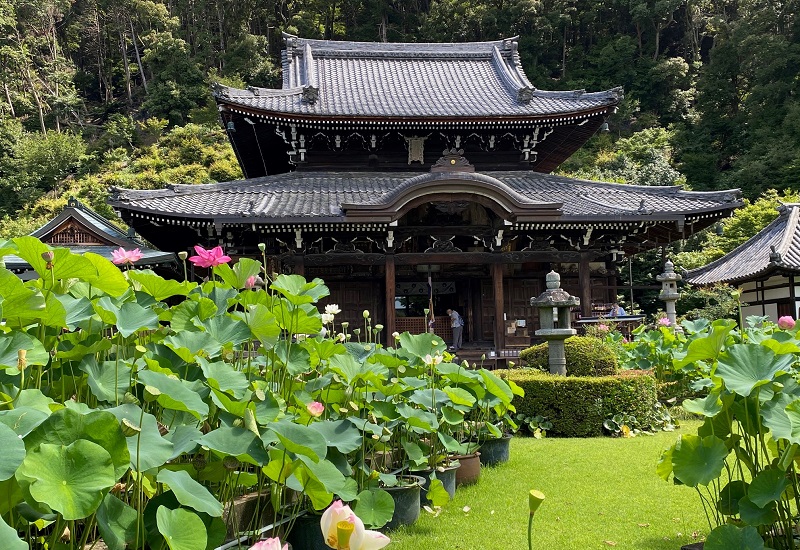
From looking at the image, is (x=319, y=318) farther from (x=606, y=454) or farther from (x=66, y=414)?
(x=606, y=454)

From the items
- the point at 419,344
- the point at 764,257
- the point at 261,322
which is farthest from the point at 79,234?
the point at 764,257

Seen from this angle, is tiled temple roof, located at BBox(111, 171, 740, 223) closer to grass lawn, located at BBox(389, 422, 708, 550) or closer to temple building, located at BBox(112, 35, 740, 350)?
temple building, located at BBox(112, 35, 740, 350)

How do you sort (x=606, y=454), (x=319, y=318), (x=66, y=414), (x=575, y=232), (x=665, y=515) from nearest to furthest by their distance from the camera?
(x=66, y=414) → (x=319, y=318) → (x=665, y=515) → (x=606, y=454) → (x=575, y=232)

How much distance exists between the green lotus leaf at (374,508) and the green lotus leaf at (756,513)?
1291 mm

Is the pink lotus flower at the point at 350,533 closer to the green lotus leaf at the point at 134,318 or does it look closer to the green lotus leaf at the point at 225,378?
the green lotus leaf at the point at 225,378

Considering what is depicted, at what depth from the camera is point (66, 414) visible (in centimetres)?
133

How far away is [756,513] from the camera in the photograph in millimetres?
2125

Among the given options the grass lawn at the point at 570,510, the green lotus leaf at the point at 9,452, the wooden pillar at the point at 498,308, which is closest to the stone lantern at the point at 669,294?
the wooden pillar at the point at 498,308

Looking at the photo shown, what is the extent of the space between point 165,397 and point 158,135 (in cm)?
3526

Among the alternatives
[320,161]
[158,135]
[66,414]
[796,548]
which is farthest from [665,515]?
[158,135]

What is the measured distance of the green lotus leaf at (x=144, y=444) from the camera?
1.40m

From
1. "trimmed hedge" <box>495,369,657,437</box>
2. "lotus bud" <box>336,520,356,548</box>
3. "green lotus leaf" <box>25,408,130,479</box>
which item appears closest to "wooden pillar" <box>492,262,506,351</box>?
"trimmed hedge" <box>495,369,657,437</box>

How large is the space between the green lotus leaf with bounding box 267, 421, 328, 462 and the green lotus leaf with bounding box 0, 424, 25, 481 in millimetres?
Result: 641

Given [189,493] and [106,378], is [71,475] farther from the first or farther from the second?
[106,378]
